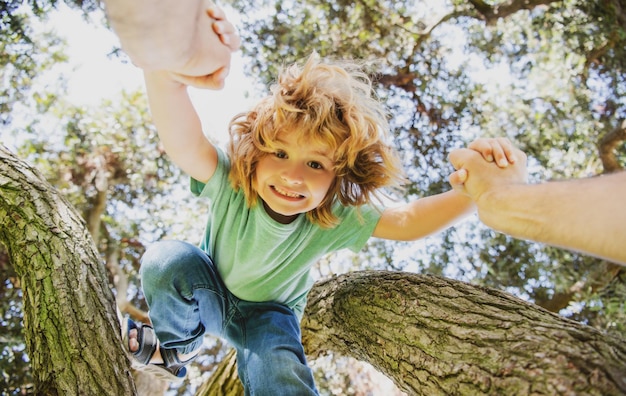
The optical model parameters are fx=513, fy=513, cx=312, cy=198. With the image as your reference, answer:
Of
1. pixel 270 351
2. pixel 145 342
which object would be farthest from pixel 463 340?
pixel 145 342

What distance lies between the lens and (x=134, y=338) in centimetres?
245

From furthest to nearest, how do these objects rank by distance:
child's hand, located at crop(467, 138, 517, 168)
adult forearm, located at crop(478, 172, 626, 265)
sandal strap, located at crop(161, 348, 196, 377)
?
sandal strap, located at crop(161, 348, 196, 377) → child's hand, located at crop(467, 138, 517, 168) → adult forearm, located at crop(478, 172, 626, 265)

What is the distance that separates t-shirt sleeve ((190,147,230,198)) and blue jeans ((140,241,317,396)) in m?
0.29

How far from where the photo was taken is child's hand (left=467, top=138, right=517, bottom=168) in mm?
1941

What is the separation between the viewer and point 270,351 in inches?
92.0

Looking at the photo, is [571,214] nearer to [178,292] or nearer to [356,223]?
[356,223]

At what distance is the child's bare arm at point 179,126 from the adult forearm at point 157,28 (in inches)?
16.4

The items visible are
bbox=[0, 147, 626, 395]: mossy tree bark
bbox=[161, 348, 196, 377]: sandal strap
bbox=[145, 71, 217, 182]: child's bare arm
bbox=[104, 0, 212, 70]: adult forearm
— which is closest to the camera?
bbox=[104, 0, 212, 70]: adult forearm

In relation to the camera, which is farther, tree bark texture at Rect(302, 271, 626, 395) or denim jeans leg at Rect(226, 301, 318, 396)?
denim jeans leg at Rect(226, 301, 318, 396)

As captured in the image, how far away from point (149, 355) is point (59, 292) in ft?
1.81

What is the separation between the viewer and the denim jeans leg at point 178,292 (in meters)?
2.39

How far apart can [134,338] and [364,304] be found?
43.6 inches

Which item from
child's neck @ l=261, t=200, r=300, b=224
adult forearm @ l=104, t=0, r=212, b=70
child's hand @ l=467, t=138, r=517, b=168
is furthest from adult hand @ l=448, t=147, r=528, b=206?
adult forearm @ l=104, t=0, r=212, b=70

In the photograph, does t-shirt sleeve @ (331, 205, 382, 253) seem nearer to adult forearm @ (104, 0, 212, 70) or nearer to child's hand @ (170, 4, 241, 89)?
child's hand @ (170, 4, 241, 89)
